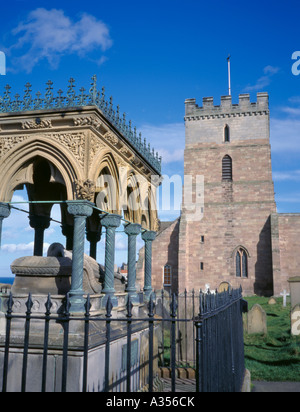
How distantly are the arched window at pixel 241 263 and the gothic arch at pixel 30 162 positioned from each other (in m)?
26.7

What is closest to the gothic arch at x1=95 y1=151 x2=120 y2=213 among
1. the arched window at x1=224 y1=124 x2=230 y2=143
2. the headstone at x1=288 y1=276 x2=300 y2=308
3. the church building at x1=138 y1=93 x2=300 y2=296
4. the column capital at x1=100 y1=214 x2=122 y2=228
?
the column capital at x1=100 y1=214 x2=122 y2=228

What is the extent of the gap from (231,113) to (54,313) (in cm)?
3187

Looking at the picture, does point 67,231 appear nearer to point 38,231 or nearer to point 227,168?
point 38,231

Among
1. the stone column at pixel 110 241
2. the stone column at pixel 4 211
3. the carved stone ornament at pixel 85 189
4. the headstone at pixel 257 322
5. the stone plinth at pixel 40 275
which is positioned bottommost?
the headstone at pixel 257 322

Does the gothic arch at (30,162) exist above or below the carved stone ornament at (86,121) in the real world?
below

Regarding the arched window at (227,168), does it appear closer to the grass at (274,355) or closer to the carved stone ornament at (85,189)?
the grass at (274,355)

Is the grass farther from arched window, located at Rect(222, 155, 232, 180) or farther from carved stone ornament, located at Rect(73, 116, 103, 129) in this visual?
arched window, located at Rect(222, 155, 232, 180)

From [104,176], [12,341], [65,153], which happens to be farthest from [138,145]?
[12,341]

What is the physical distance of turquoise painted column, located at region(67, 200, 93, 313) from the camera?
5.89 metres

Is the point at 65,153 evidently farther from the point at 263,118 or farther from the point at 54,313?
the point at 263,118

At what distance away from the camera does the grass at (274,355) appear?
814cm

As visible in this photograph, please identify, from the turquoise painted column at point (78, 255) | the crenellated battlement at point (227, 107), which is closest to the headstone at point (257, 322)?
the turquoise painted column at point (78, 255)
